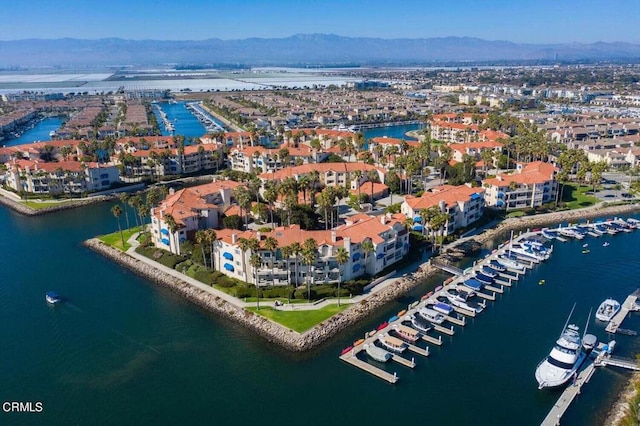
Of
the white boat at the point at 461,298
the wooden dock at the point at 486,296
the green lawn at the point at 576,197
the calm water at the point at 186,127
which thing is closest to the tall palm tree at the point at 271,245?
the white boat at the point at 461,298

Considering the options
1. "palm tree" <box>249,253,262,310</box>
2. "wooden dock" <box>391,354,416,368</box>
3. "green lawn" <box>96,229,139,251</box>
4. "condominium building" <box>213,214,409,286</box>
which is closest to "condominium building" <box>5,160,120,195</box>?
"green lawn" <box>96,229,139,251</box>

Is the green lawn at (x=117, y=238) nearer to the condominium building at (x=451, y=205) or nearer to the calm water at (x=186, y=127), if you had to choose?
the condominium building at (x=451, y=205)

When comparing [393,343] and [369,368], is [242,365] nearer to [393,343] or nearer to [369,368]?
[369,368]

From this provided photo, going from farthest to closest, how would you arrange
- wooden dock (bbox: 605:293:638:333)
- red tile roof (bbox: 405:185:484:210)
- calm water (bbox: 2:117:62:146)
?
calm water (bbox: 2:117:62:146), red tile roof (bbox: 405:185:484:210), wooden dock (bbox: 605:293:638:333)

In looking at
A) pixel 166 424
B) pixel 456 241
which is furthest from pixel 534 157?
pixel 166 424

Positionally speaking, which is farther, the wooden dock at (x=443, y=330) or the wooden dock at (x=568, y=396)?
the wooden dock at (x=443, y=330)

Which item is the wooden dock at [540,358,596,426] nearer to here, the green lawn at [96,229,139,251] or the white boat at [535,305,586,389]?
the white boat at [535,305,586,389]

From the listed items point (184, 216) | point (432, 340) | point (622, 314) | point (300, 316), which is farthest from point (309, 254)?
point (622, 314)
